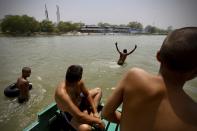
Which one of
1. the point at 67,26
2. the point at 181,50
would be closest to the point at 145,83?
the point at 181,50

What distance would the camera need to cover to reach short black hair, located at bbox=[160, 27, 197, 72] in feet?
4.32

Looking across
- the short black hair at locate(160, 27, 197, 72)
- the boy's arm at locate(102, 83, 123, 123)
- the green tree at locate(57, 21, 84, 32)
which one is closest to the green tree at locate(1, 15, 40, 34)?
the green tree at locate(57, 21, 84, 32)

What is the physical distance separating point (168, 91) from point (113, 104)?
52 cm

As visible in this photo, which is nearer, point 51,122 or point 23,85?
point 51,122

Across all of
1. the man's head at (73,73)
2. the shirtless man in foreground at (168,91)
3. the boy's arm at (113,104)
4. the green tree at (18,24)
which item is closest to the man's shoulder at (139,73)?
the shirtless man in foreground at (168,91)

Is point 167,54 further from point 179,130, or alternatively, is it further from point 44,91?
point 44,91

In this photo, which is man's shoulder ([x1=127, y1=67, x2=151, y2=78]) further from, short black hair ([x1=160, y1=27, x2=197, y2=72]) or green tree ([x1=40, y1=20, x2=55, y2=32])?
green tree ([x1=40, y1=20, x2=55, y2=32])

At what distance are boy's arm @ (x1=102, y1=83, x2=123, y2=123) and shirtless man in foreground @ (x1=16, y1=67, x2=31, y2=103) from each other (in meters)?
5.97

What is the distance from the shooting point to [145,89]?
1476mm

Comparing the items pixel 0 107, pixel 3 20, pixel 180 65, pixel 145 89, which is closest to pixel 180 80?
pixel 180 65

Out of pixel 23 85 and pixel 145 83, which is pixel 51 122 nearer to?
pixel 145 83

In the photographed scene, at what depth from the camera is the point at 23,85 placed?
752 centimetres

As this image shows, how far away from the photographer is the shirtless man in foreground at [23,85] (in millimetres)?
7393

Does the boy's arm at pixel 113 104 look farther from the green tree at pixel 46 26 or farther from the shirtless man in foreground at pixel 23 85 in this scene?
the green tree at pixel 46 26
